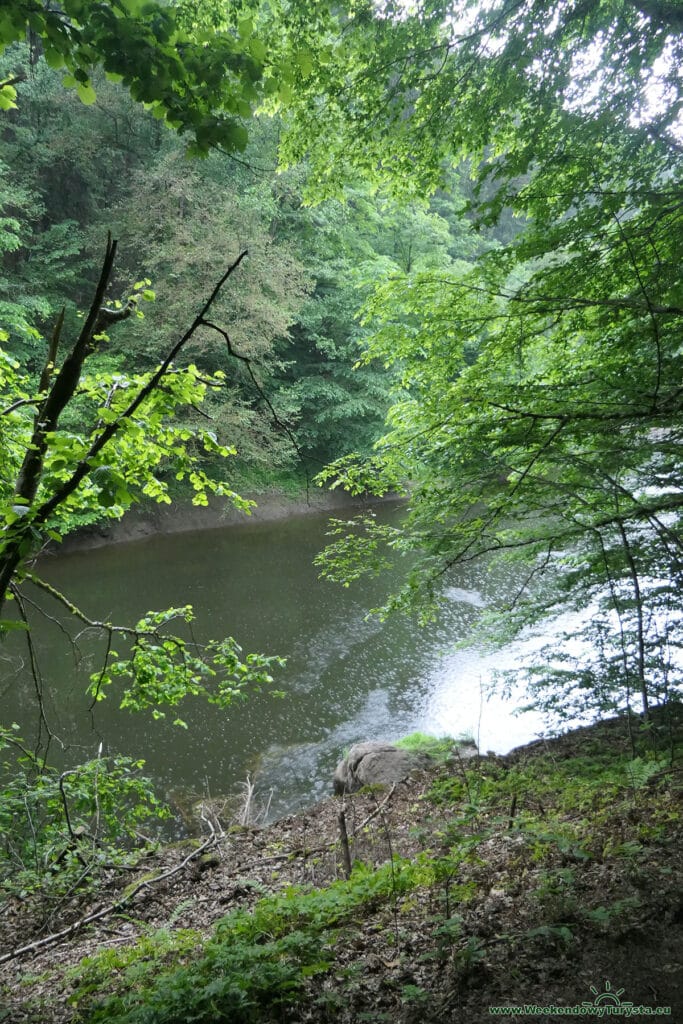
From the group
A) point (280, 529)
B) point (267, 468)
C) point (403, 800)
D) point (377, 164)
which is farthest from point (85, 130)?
point (403, 800)

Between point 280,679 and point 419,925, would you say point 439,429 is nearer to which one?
point 419,925

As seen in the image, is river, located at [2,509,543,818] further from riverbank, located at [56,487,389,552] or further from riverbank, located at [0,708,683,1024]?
riverbank, located at [0,708,683,1024]

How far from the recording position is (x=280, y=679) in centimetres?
1098

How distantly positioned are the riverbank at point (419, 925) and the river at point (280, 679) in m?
1.91

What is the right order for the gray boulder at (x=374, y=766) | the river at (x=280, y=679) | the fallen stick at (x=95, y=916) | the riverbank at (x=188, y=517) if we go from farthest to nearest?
the riverbank at (x=188, y=517), the river at (x=280, y=679), the gray boulder at (x=374, y=766), the fallen stick at (x=95, y=916)

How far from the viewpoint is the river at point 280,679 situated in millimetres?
8711

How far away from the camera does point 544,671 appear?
21.7ft

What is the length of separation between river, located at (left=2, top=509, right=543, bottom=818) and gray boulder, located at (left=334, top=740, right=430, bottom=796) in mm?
580

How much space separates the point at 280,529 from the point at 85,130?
44.8ft

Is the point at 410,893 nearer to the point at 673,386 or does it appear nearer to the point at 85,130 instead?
the point at 673,386

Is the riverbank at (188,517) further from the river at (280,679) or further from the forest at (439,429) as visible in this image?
the forest at (439,429)

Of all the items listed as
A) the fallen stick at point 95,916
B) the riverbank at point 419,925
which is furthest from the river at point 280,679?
the riverbank at point 419,925

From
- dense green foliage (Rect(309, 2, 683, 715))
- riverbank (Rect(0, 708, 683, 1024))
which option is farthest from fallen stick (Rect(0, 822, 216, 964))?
dense green foliage (Rect(309, 2, 683, 715))

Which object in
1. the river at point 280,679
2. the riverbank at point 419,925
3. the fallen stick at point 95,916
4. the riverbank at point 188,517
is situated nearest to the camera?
the riverbank at point 419,925
